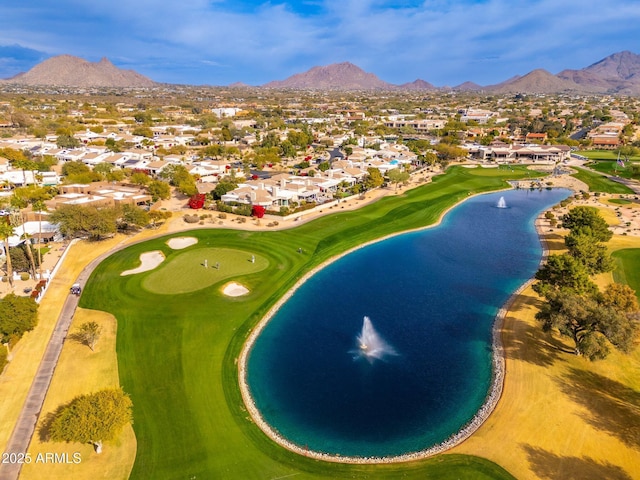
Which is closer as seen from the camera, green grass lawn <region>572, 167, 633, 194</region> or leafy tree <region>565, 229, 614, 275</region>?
leafy tree <region>565, 229, 614, 275</region>

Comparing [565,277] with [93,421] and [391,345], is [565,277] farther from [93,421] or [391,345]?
[93,421]

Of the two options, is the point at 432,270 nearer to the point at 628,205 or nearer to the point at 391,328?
the point at 391,328

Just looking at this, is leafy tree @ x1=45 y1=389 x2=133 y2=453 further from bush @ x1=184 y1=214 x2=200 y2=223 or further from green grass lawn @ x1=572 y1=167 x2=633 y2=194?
green grass lawn @ x1=572 y1=167 x2=633 y2=194

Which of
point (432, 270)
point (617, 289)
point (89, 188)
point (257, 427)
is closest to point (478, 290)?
point (432, 270)

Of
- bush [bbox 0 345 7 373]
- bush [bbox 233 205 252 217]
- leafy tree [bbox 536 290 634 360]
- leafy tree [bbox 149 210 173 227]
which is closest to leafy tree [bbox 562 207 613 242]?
leafy tree [bbox 536 290 634 360]

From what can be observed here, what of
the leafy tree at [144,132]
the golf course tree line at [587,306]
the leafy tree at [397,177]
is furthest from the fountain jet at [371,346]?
the leafy tree at [144,132]

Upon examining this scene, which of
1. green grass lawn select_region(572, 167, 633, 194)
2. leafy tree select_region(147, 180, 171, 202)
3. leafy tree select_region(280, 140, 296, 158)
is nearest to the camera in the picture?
leafy tree select_region(147, 180, 171, 202)

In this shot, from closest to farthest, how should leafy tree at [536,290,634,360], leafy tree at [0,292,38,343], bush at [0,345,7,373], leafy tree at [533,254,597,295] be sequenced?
leafy tree at [536,290,634,360] < bush at [0,345,7,373] < leafy tree at [0,292,38,343] < leafy tree at [533,254,597,295]
